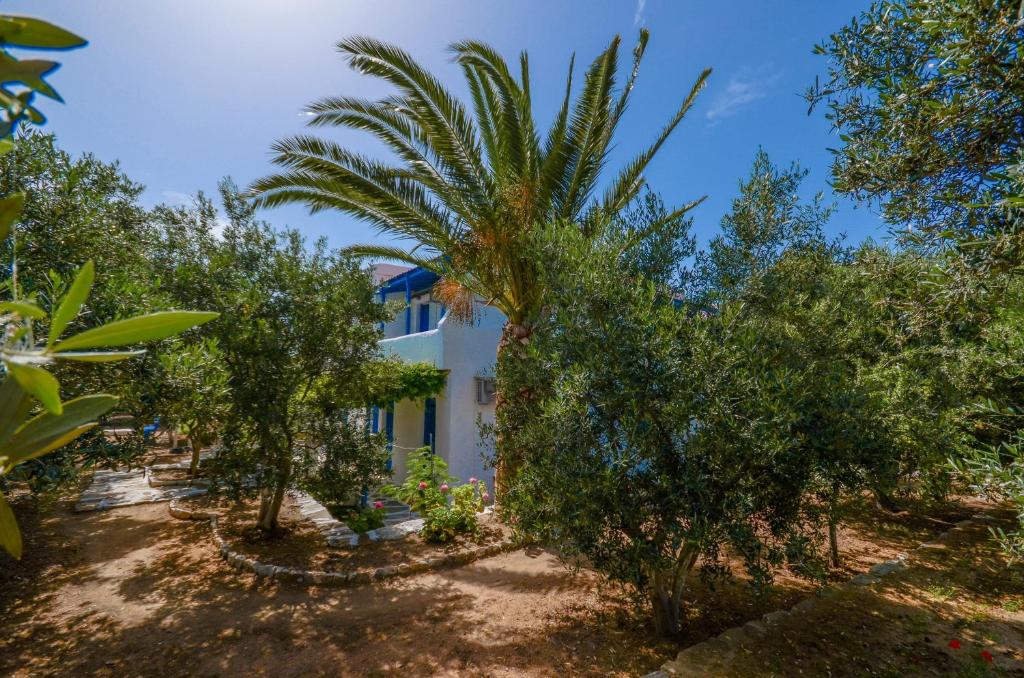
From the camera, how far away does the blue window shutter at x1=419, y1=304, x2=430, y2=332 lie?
1589cm

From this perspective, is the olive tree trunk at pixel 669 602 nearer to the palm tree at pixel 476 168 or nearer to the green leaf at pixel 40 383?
the palm tree at pixel 476 168

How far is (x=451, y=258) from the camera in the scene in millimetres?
8211

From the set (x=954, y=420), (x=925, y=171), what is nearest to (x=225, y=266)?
(x=925, y=171)

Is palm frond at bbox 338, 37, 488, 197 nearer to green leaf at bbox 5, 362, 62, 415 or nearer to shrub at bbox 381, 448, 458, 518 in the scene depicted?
shrub at bbox 381, 448, 458, 518

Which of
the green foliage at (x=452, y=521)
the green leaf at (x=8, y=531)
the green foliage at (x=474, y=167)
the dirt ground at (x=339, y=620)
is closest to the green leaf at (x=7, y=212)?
the green leaf at (x=8, y=531)

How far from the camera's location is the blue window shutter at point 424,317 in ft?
52.1

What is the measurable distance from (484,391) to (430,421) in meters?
2.03

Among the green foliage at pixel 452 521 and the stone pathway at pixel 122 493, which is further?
the stone pathway at pixel 122 493

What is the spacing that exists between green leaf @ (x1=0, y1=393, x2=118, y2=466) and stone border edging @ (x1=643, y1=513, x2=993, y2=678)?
4571 millimetres

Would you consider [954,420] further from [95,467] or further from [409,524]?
[95,467]

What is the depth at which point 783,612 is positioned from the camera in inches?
195

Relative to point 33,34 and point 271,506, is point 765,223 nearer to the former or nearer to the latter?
point 33,34


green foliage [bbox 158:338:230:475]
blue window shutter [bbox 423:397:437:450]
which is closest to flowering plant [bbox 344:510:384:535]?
blue window shutter [bbox 423:397:437:450]

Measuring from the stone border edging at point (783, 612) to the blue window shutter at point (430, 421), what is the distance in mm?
9259
